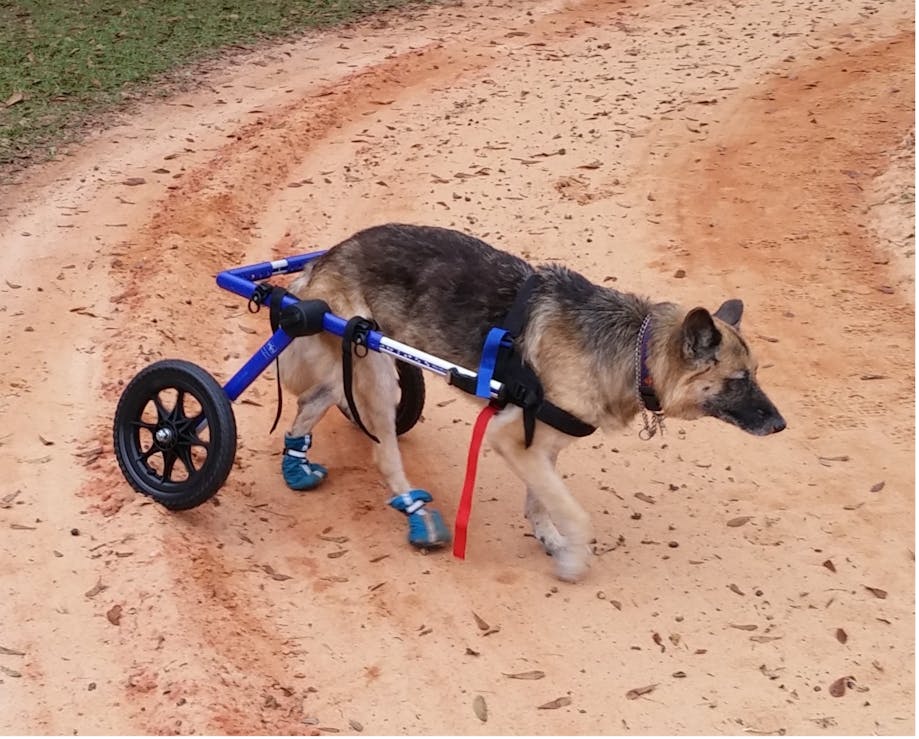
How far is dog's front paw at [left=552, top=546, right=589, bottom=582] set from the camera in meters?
7.16

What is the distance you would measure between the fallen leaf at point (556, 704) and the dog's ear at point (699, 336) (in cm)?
206

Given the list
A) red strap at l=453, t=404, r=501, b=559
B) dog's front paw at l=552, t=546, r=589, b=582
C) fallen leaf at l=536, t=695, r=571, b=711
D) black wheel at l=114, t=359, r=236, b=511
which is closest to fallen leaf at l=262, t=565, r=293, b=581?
black wheel at l=114, t=359, r=236, b=511

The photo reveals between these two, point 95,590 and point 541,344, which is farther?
point 541,344

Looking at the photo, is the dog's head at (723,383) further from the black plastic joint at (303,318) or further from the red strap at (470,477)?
the black plastic joint at (303,318)

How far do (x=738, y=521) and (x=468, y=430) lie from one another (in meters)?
2.12

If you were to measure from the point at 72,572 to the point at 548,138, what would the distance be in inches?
315

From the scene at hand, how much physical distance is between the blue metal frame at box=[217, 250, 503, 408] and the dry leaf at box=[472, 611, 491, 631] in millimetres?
1276

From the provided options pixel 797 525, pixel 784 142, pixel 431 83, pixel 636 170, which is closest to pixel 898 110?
pixel 784 142

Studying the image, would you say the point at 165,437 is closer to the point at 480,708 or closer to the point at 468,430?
the point at 468,430

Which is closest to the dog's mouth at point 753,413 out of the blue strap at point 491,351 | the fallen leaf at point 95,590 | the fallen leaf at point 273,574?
the blue strap at point 491,351

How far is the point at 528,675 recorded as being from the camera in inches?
257

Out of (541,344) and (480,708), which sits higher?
(541,344)

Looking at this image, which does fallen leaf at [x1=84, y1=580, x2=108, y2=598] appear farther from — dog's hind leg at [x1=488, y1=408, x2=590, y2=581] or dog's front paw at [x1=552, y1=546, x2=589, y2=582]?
dog's front paw at [x1=552, y1=546, x2=589, y2=582]

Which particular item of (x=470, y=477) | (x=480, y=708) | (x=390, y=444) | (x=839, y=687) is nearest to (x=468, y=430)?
(x=390, y=444)
